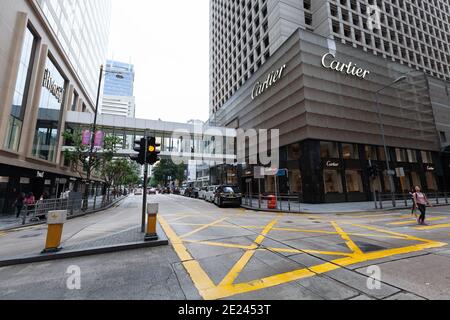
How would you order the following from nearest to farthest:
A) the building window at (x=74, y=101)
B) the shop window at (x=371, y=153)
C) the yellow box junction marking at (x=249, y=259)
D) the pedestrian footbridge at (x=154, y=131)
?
1. the yellow box junction marking at (x=249, y=259)
2. the shop window at (x=371, y=153)
3. the pedestrian footbridge at (x=154, y=131)
4. the building window at (x=74, y=101)

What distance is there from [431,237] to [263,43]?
34.3 metres

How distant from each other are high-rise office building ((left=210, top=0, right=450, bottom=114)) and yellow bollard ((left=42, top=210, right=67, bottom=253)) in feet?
102

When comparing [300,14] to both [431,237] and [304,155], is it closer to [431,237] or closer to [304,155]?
[304,155]

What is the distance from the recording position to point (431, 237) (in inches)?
285

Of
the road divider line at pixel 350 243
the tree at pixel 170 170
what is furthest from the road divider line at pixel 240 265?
the tree at pixel 170 170

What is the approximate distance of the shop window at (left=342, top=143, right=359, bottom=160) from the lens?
77.8 ft

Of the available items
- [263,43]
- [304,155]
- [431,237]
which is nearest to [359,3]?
[263,43]

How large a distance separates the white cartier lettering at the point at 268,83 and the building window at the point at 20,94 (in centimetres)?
2517

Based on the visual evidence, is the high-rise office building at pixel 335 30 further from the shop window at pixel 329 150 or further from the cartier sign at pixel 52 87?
the cartier sign at pixel 52 87

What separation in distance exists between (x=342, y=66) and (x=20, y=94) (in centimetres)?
3271

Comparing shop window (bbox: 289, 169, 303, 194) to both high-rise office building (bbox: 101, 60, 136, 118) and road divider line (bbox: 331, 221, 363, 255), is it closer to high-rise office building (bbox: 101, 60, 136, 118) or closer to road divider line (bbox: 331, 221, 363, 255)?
road divider line (bbox: 331, 221, 363, 255)

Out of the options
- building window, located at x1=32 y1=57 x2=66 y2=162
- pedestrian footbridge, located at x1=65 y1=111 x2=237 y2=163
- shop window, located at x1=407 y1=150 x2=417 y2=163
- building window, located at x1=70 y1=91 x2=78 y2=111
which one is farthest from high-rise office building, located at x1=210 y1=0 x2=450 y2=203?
building window, located at x1=70 y1=91 x2=78 y2=111

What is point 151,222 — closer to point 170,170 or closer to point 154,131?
point 154,131

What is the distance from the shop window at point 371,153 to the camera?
25.3m
